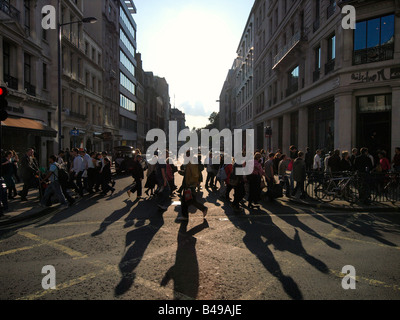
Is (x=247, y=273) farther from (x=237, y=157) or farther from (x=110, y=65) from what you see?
(x=110, y=65)

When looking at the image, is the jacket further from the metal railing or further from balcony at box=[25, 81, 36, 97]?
balcony at box=[25, 81, 36, 97]

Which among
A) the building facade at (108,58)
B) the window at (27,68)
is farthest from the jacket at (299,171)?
the building facade at (108,58)

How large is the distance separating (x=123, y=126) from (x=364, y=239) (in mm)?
47746

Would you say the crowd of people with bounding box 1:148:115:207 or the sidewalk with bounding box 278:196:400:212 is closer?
the sidewalk with bounding box 278:196:400:212

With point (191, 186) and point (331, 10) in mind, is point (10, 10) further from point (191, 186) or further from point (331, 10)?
point (331, 10)

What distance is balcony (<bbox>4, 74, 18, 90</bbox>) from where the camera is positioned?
1768cm

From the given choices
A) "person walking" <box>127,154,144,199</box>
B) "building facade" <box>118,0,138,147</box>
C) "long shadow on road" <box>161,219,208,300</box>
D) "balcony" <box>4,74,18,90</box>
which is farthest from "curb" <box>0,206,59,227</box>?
"building facade" <box>118,0,138,147</box>

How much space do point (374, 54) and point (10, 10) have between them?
2038cm

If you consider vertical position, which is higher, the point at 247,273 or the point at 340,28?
the point at 340,28

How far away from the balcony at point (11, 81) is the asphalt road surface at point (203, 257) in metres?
13.4

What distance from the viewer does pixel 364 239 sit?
5.88 metres

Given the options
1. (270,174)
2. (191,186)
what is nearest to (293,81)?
(270,174)

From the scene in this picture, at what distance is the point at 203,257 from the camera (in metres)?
4.88
